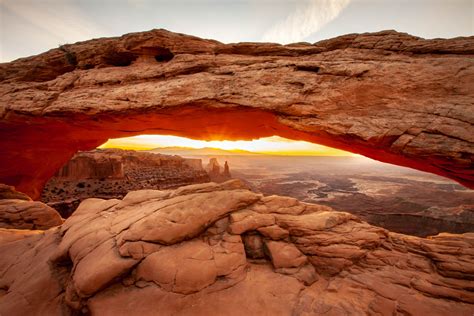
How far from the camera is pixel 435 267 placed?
5.01 metres

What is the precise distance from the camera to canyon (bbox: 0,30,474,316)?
4.47 meters

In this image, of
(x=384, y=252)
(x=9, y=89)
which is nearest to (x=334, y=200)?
(x=384, y=252)

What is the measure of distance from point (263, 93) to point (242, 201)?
350 cm

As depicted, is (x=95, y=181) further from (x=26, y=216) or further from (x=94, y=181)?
(x=26, y=216)

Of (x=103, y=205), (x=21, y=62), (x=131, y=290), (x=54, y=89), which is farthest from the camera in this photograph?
(x=21, y=62)

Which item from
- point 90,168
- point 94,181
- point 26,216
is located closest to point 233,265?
point 26,216

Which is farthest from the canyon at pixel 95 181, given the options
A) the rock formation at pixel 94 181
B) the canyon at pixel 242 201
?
the canyon at pixel 242 201

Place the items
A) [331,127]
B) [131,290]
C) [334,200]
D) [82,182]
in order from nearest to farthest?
[131,290] < [331,127] < [82,182] < [334,200]

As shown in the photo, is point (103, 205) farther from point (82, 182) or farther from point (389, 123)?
point (82, 182)

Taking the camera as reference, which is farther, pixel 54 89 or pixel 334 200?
pixel 334 200

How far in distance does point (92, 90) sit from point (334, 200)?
36856mm

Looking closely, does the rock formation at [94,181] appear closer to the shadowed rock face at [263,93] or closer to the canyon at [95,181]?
the canyon at [95,181]

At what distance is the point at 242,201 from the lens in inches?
251

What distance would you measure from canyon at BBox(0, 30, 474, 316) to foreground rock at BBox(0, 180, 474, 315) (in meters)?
0.03
